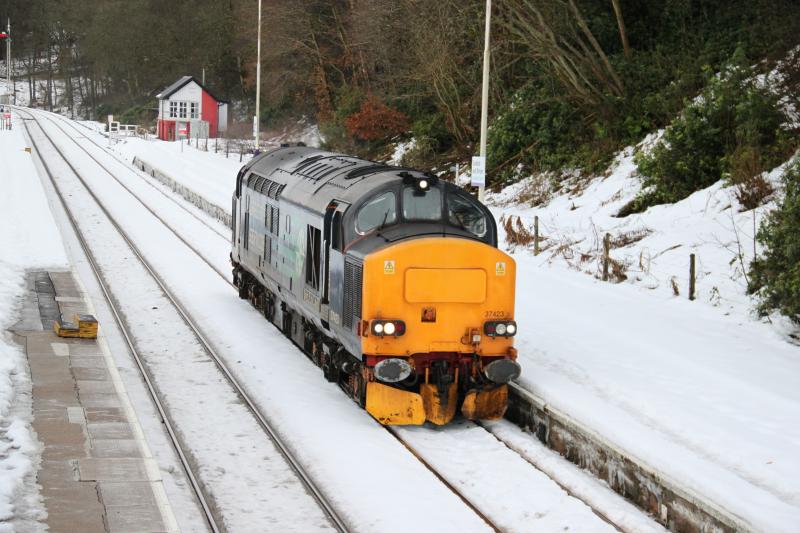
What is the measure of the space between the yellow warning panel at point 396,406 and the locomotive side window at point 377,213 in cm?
225

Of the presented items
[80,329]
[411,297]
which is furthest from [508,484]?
[80,329]

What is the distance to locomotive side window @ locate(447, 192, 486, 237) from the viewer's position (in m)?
15.3

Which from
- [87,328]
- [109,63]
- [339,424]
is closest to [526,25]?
[87,328]

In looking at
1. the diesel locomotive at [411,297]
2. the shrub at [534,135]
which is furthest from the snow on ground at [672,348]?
the shrub at [534,135]

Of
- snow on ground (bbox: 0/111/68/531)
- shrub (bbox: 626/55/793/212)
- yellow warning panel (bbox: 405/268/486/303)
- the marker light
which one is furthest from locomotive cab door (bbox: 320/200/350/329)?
shrub (bbox: 626/55/793/212)

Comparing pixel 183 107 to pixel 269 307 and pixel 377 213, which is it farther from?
pixel 377 213

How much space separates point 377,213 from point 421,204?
644 mm

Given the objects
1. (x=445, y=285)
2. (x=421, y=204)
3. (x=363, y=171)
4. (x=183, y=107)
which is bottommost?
(x=445, y=285)

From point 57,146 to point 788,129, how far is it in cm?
5490

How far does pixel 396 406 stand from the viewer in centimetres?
1447

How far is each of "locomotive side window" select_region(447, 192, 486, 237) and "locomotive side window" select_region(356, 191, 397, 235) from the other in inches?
32.4

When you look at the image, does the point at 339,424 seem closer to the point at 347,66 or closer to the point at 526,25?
the point at 526,25

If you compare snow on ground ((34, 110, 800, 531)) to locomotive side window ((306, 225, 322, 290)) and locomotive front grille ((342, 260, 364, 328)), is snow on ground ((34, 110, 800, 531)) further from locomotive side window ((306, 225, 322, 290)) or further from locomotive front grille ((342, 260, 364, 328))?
locomotive side window ((306, 225, 322, 290))

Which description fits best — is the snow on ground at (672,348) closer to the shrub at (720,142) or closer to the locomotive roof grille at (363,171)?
the shrub at (720,142)
